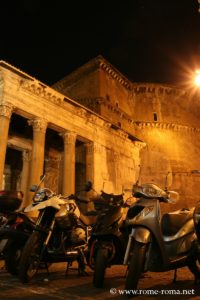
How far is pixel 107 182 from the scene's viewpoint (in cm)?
1806

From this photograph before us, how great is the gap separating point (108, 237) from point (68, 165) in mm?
11516

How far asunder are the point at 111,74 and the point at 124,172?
42.3 ft

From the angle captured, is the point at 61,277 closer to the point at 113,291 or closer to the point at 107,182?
the point at 113,291

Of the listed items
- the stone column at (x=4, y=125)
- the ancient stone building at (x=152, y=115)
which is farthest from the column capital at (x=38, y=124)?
the ancient stone building at (x=152, y=115)

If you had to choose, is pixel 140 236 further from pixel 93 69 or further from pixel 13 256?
pixel 93 69

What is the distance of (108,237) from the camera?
4.28m

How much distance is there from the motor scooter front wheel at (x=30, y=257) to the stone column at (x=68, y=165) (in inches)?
434

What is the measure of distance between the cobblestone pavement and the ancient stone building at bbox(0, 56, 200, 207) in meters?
1.81

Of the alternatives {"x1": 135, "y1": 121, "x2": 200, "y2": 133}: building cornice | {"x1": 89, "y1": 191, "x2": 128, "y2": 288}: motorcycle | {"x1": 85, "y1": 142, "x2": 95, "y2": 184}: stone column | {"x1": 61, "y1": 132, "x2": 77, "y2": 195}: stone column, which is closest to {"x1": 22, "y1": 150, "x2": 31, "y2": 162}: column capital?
{"x1": 61, "y1": 132, "x2": 77, "y2": 195}: stone column

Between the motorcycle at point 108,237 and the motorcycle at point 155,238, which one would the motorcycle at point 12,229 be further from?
the motorcycle at point 155,238

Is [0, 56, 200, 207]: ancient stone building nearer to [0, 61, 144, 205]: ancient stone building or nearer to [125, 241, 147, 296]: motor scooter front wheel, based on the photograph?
[0, 61, 144, 205]: ancient stone building

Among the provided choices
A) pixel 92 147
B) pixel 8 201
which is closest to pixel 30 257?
pixel 8 201

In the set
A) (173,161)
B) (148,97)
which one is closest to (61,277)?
(173,161)

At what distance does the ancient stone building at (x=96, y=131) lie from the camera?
1391 centimetres
